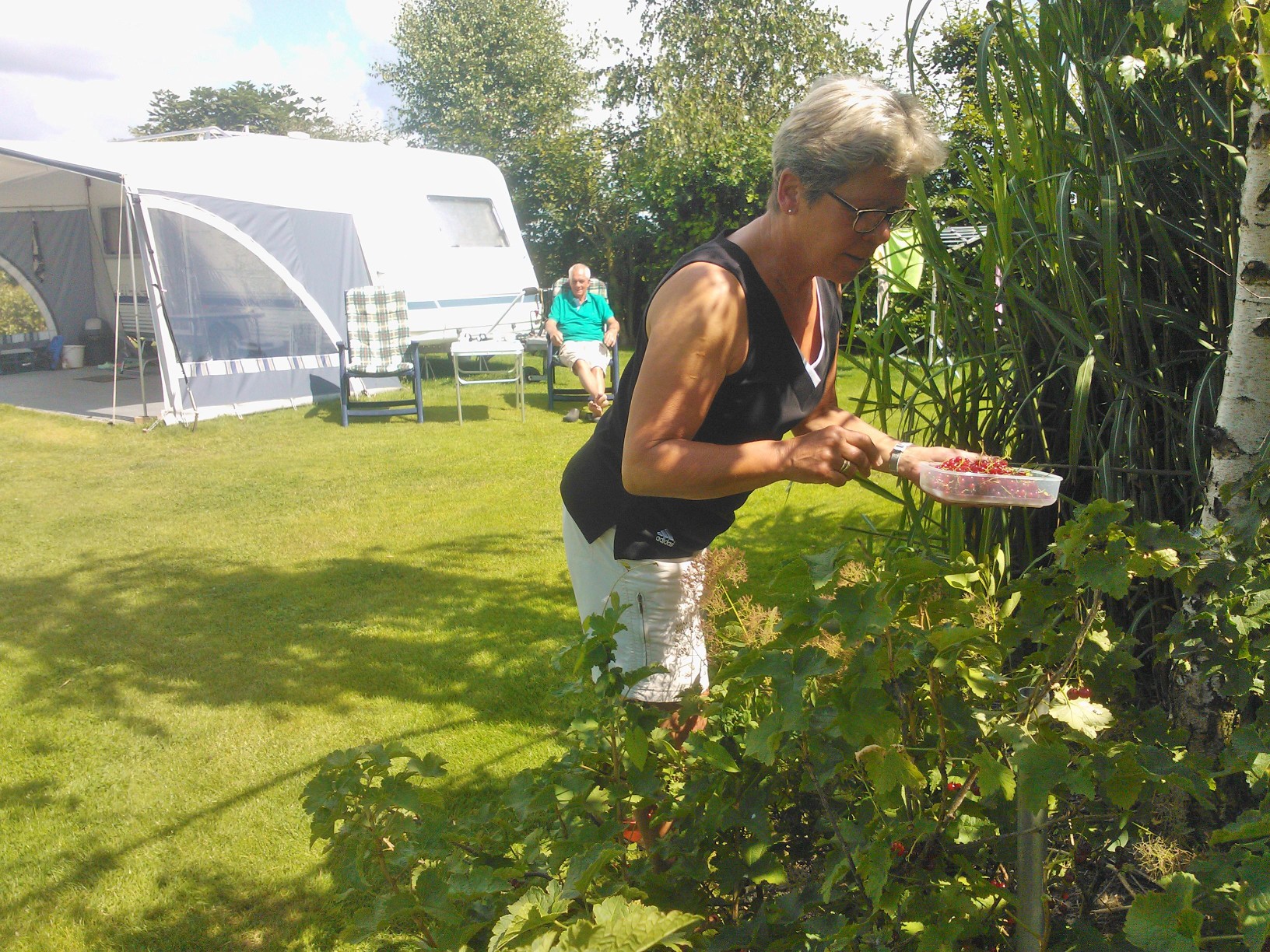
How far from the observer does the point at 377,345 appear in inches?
382

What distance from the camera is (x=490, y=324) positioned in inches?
495

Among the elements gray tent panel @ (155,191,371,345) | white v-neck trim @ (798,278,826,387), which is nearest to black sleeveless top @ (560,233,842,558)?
white v-neck trim @ (798,278,826,387)

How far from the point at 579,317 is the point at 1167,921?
8985mm

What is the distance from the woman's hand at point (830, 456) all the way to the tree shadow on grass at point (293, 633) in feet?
6.52

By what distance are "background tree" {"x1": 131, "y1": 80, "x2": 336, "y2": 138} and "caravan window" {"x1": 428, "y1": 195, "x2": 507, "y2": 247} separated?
45.1 meters

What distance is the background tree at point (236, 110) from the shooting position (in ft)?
180

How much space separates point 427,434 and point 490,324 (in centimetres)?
420

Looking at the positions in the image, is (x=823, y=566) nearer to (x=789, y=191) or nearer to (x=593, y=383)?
(x=789, y=191)

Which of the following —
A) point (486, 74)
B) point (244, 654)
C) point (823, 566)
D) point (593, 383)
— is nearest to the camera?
point (823, 566)

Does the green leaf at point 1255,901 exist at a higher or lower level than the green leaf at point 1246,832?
lower

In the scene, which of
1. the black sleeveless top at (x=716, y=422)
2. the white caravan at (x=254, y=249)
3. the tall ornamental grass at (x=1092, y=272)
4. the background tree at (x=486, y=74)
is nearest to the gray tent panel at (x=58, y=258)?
the white caravan at (x=254, y=249)

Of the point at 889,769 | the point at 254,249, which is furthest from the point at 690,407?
the point at 254,249

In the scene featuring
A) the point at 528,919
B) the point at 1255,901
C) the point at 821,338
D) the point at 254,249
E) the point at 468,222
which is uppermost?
the point at 468,222

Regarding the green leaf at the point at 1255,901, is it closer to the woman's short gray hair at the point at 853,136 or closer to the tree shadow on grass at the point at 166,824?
the woman's short gray hair at the point at 853,136
